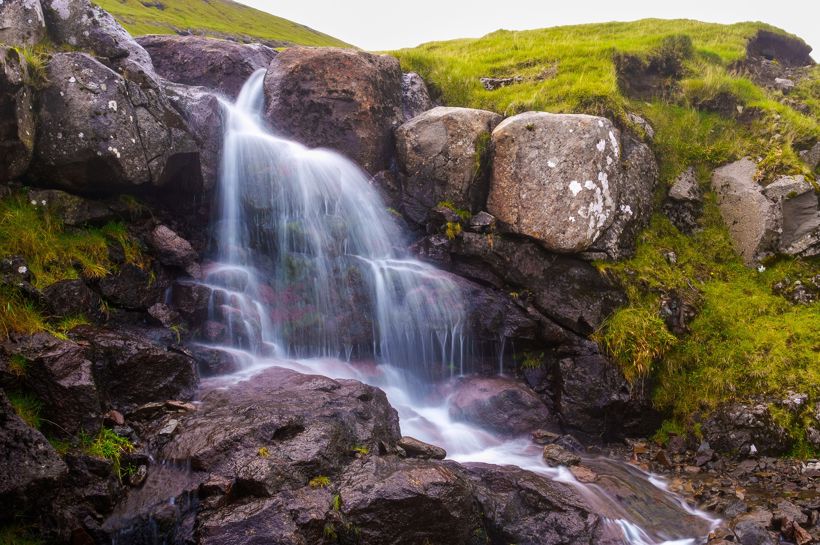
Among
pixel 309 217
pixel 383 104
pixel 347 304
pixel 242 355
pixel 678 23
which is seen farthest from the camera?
pixel 678 23

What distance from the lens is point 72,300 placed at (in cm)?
784

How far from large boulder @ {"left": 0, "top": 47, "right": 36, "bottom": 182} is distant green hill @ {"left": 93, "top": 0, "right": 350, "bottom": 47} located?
5308 cm

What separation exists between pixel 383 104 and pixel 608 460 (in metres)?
10.7

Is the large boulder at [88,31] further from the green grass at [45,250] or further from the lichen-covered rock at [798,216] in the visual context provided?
the lichen-covered rock at [798,216]

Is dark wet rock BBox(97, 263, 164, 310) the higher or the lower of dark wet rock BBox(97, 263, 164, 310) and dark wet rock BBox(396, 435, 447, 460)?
the higher

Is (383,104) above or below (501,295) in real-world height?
above

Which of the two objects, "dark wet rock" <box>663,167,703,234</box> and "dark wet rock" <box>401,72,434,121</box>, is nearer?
"dark wet rock" <box>663,167,703,234</box>

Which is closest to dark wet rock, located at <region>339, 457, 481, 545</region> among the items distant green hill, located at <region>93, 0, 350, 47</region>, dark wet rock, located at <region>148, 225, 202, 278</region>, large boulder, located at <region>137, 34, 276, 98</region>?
dark wet rock, located at <region>148, 225, 202, 278</region>

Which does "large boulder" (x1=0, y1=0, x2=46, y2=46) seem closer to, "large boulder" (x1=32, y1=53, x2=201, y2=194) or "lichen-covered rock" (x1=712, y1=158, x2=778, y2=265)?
"large boulder" (x1=32, y1=53, x2=201, y2=194)

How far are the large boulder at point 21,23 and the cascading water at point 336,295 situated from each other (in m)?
4.09

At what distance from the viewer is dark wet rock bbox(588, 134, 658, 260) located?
38.9ft

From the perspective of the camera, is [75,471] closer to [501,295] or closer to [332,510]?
[332,510]

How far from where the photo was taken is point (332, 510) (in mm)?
5633

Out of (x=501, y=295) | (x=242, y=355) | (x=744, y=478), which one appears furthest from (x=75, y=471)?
(x=744, y=478)
